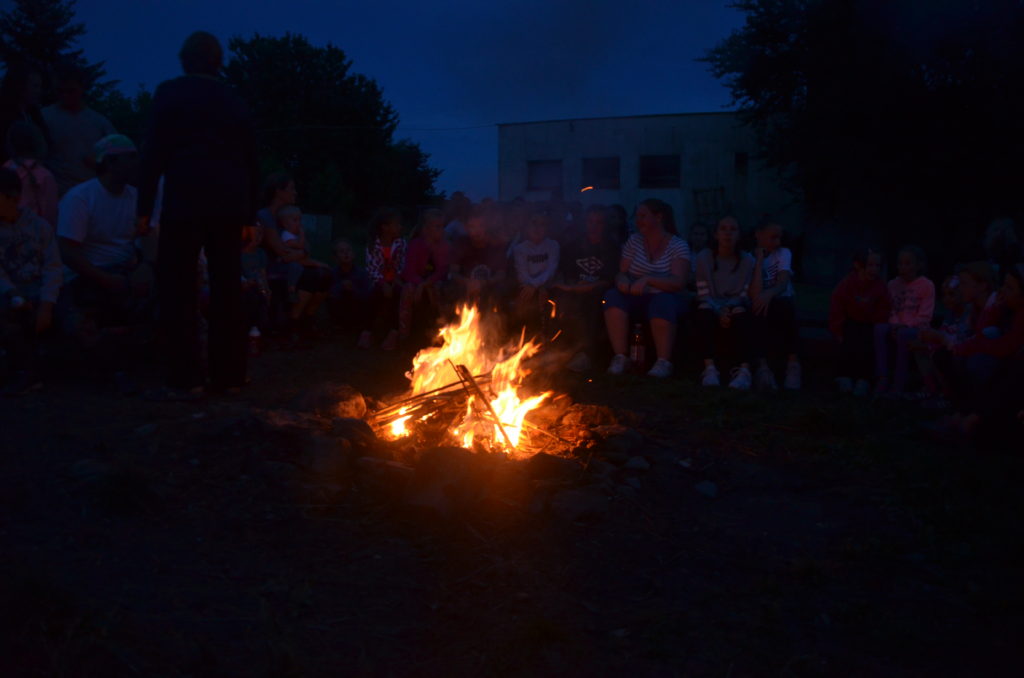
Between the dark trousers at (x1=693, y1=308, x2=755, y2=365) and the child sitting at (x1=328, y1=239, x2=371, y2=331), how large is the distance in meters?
3.46

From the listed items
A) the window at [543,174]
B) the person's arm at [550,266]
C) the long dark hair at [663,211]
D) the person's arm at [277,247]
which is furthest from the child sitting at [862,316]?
the window at [543,174]

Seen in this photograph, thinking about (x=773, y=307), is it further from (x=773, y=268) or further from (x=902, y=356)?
(x=902, y=356)

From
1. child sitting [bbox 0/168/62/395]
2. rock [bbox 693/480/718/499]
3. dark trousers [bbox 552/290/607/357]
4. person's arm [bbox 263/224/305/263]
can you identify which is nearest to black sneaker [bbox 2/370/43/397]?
child sitting [bbox 0/168/62/395]

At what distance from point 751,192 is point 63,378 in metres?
25.0

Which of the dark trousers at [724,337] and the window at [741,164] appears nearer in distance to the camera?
the dark trousers at [724,337]

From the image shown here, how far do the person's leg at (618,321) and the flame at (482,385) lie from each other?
1734 millimetres

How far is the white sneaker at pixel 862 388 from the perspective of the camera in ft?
23.7

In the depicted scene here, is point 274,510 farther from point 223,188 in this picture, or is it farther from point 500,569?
point 223,188

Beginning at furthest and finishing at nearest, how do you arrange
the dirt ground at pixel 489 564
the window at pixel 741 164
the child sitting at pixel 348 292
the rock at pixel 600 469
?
the window at pixel 741 164
the child sitting at pixel 348 292
the rock at pixel 600 469
the dirt ground at pixel 489 564

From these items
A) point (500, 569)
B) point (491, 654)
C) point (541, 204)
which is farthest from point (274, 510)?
point (541, 204)

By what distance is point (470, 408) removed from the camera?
5070 mm

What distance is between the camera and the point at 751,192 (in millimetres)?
27828

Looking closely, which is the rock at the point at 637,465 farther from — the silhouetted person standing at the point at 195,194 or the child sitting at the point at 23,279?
the child sitting at the point at 23,279

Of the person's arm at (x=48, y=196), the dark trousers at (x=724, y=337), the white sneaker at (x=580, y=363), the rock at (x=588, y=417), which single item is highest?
the person's arm at (x=48, y=196)
